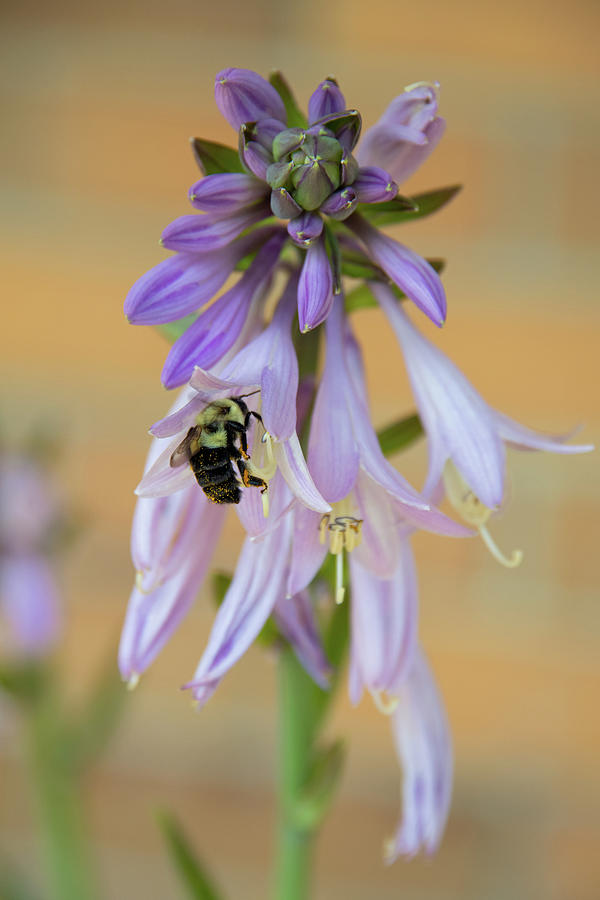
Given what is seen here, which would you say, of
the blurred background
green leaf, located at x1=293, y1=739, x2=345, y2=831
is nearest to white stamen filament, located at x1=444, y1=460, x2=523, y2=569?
green leaf, located at x1=293, y1=739, x2=345, y2=831

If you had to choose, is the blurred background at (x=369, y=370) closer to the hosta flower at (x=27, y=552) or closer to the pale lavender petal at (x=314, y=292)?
the hosta flower at (x=27, y=552)

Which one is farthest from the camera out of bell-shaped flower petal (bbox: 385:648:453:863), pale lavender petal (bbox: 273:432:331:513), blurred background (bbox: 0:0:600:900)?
blurred background (bbox: 0:0:600:900)

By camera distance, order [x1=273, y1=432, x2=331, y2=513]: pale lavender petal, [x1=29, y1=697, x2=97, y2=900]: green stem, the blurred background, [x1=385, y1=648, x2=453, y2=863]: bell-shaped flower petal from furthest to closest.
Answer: the blurred background < [x1=29, y1=697, x2=97, y2=900]: green stem < [x1=385, y1=648, x2=453, y2=863]: bell-shaped flower petal < [x1=273, y1=432, x2=331, y2=513]: pale lavender petal

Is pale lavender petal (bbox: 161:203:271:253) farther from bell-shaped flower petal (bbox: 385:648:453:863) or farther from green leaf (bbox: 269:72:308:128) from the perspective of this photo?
bell-shaped flower petal (bbox: 385:648:453:863)

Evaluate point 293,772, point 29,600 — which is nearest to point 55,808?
point 29,600

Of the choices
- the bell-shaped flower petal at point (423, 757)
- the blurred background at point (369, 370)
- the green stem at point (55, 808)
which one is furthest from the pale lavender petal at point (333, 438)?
the blurred background at point (369, 370)

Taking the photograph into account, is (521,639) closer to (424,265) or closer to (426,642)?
(426,642)

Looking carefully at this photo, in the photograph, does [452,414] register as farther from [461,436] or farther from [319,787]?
[319,787]

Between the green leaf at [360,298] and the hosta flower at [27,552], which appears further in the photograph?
the hosta flower at [27,552]
